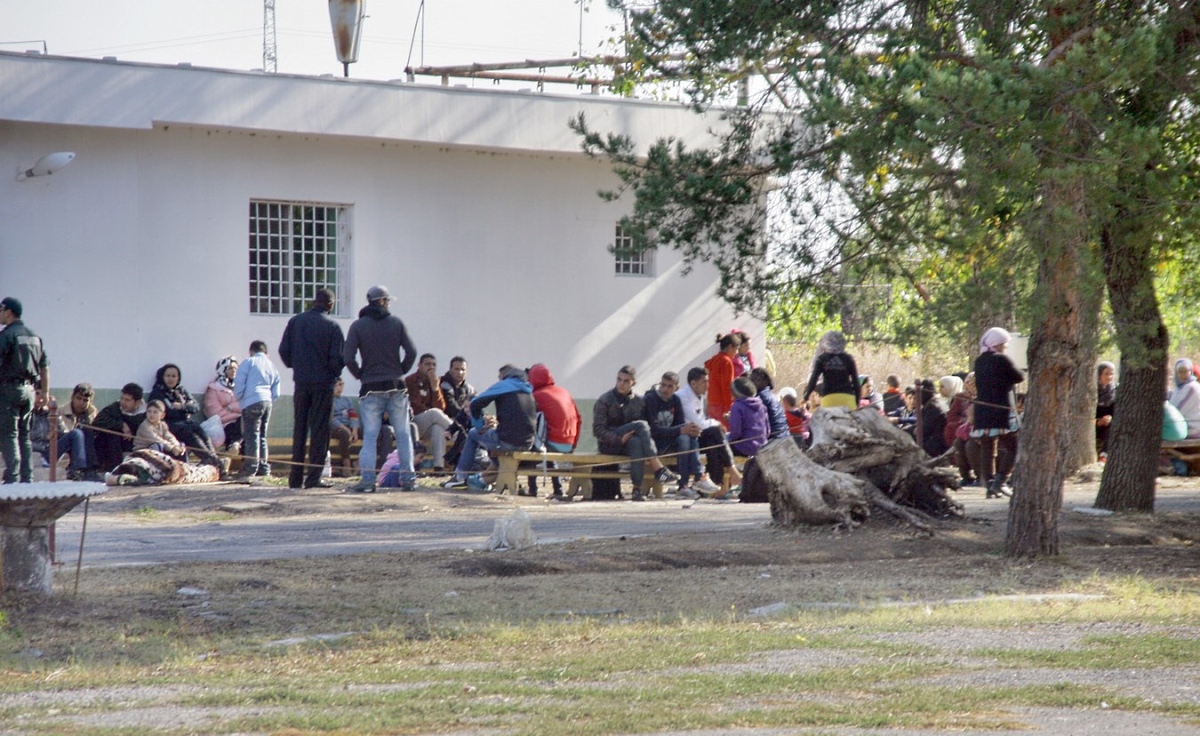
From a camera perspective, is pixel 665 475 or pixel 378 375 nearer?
pixel 378 375

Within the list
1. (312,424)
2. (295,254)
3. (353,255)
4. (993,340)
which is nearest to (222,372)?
(295,254)

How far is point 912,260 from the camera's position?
11898 mm

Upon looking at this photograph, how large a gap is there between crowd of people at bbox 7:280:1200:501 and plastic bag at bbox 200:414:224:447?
0.02 meters

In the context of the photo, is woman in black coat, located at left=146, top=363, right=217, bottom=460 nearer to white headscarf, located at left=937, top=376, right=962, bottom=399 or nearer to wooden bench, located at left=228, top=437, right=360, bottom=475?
wooden bench, located at left=228, top=437, right=360, bottom=475

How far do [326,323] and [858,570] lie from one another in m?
7.15

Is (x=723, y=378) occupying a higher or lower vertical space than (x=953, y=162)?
lower

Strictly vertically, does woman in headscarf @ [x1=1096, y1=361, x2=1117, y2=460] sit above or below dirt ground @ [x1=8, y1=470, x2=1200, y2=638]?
above

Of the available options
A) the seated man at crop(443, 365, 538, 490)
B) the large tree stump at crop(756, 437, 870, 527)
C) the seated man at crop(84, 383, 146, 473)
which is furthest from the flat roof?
the large tree stump at crop(756, 437, 870, 527)

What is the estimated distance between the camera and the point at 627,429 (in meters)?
16.5

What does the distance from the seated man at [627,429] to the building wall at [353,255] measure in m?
4.61

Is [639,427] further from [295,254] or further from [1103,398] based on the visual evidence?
[1103,398]

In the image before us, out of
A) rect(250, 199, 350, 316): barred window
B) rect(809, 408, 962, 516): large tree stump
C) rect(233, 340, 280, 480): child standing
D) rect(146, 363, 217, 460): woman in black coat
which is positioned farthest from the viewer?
rect(250, 199, 350, 316): barred window

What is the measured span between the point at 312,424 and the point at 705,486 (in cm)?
449

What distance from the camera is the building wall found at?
60.7ft
